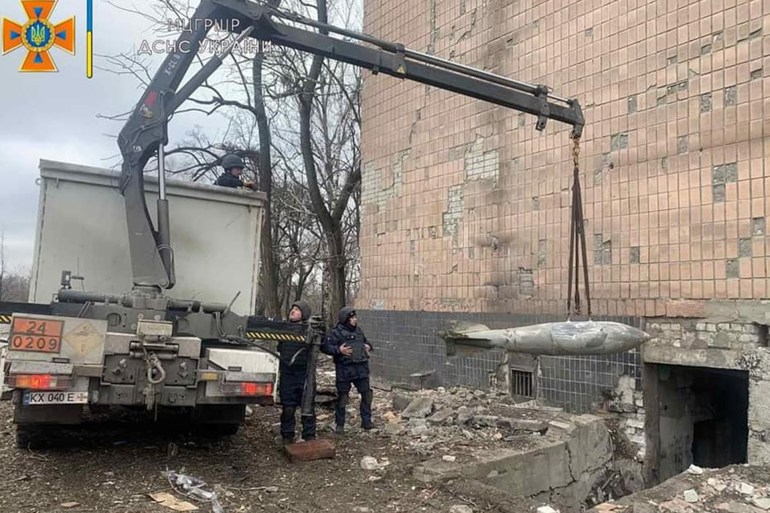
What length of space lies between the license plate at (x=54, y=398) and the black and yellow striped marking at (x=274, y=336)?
1.55 metres

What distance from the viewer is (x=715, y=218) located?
6.71 m

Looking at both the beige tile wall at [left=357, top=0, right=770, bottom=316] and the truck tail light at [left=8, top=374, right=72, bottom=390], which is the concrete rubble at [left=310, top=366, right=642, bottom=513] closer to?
the beige tile wall at [left=357, top=0, right=770, bottom=316]

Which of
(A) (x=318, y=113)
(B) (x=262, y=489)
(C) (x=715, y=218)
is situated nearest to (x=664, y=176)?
(C) (x=715, y=218)

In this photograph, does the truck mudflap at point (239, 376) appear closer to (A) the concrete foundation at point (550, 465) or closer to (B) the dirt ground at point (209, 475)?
(B) the dirt ground at point (209, 475)

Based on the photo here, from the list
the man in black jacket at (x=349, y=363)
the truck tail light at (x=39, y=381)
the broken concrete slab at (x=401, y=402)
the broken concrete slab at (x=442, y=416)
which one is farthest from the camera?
the broken concrete slab at (x=401, y=402)

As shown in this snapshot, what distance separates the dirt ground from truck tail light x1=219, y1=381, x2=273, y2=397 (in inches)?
29.5

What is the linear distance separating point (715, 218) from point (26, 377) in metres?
6.83

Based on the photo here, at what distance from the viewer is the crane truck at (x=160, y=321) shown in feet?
15.7

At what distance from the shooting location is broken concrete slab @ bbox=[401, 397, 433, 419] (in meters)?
7.84

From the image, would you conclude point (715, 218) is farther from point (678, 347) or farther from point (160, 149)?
point (160, 149)

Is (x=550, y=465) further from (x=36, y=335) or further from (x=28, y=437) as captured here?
(x=28, y=437)

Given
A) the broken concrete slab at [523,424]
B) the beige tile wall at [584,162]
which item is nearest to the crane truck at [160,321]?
the beige tile wall at [584,162]

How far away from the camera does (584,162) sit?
820cm

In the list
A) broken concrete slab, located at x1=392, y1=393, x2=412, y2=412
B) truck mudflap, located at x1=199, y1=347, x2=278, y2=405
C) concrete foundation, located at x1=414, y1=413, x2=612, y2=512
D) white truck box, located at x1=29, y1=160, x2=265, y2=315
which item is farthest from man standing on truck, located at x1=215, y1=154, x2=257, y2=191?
broken concrete slab, located at x1=392, y1=393, x2=412, y2=412
